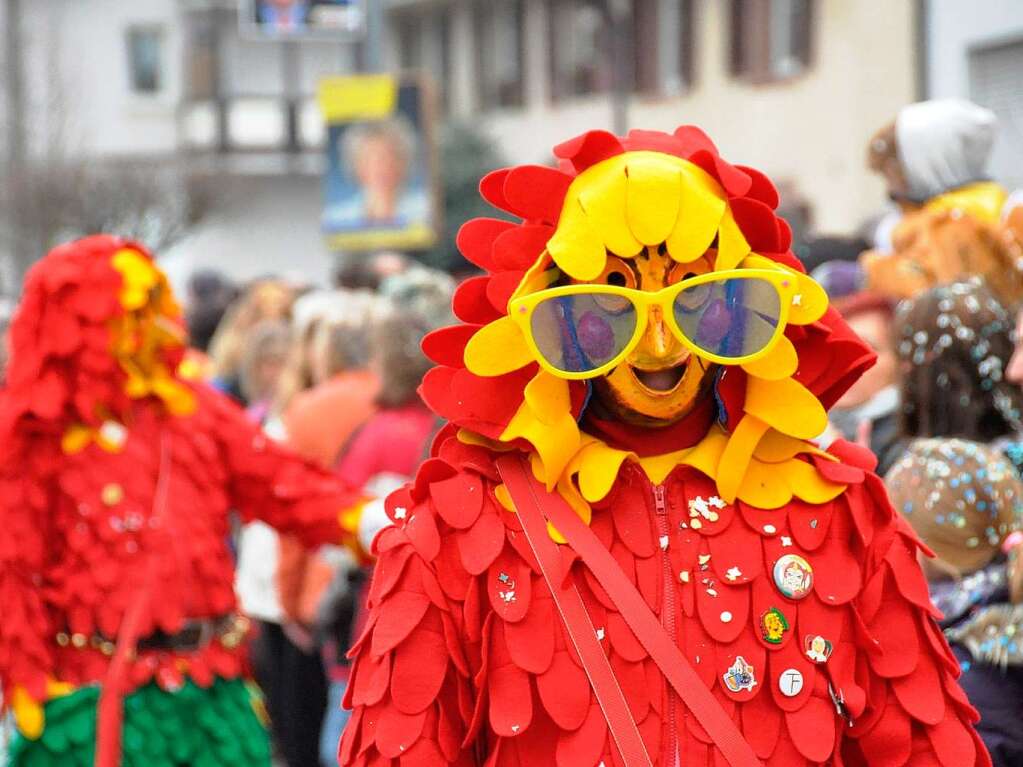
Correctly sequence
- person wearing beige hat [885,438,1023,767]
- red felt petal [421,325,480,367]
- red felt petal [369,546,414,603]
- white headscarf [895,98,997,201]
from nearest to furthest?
red felt petal [369,546,414,603]
red felt petal [421,325,480,367]
person wearing beige hat [885,438,1023,767]
white headscarf [895,98,997,201]

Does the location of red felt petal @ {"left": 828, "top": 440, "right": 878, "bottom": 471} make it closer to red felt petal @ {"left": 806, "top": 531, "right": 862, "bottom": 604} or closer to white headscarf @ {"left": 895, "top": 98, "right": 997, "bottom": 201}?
red felt petal @ {"left": 806, "top": 531, "right": 862, "bottom": 604}

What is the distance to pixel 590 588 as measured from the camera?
2.70 meters

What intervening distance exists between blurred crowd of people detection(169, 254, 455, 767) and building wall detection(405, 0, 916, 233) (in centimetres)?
1086

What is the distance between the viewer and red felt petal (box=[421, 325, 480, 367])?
284 centimetres

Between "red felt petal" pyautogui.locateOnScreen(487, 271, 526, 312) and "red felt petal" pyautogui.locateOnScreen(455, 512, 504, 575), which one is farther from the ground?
"red felt petal" pyautogui.locateOnScreen(487, 271, 526, 312)

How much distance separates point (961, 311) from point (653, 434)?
191 cm

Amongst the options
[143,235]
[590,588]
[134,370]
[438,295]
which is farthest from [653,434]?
[143,235]

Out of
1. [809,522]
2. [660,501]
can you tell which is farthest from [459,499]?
[809,522]

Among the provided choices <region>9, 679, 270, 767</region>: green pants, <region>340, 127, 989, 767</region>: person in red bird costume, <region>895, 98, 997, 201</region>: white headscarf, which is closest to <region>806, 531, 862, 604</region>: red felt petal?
<region>340, 127, 989, 767</region>: person in red bird costume

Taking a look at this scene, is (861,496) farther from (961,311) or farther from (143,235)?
(143,235)

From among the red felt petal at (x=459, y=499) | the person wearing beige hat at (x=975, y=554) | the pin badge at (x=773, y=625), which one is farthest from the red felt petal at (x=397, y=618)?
the person wearing beige hat at (x=975, y=554)

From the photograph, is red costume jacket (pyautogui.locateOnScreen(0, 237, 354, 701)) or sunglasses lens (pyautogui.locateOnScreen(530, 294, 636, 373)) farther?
red costume jacket (pyautogui.locateOnScreen(0, 237, 354, 701))

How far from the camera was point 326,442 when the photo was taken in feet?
20.5

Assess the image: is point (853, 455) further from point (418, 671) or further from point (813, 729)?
point (418, 671)
